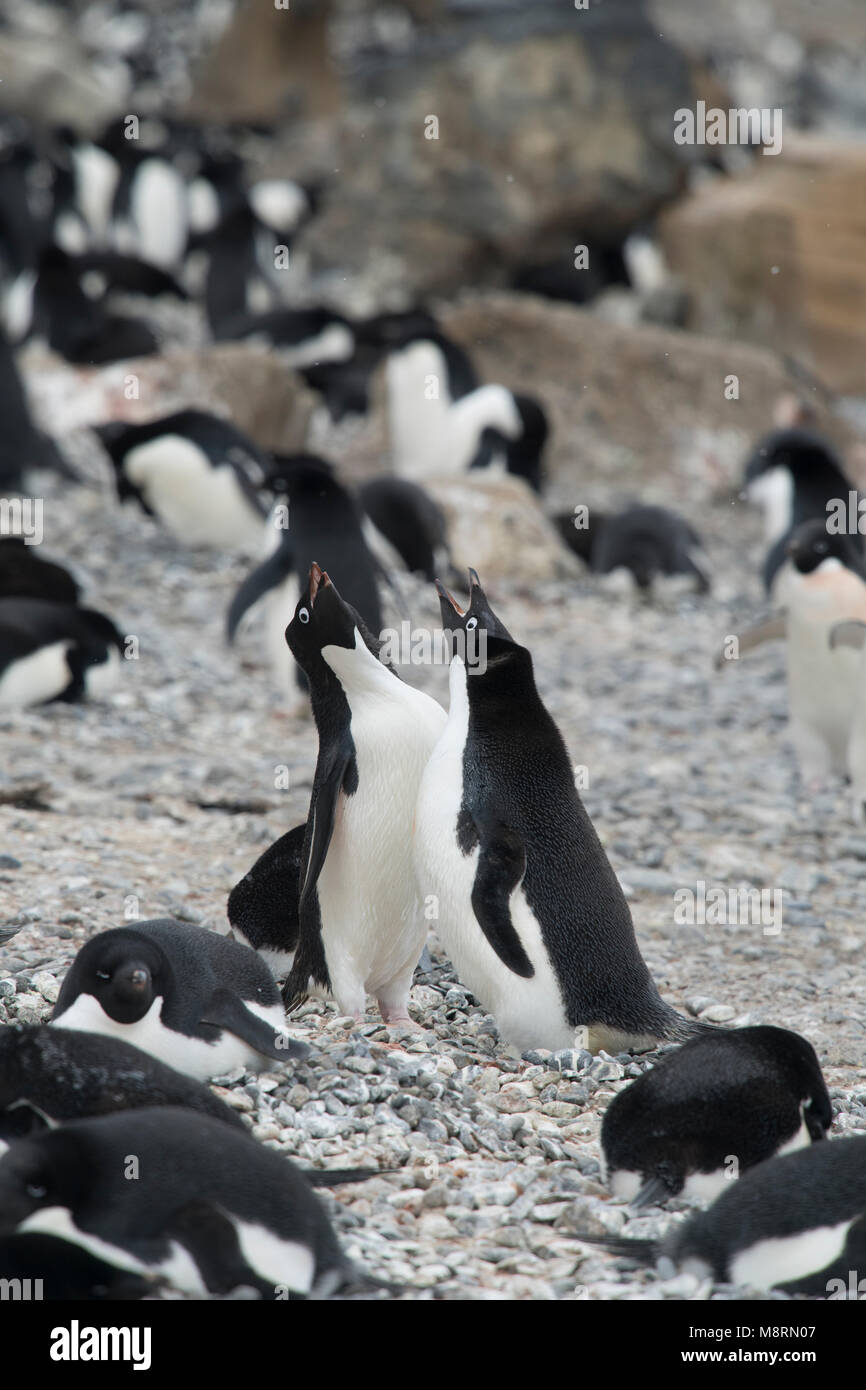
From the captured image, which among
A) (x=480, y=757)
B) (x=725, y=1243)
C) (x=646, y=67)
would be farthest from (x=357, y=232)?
(x=725, y=1243)

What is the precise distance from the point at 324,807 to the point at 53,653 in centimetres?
289

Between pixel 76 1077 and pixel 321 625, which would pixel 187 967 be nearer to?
pixel 76 1077

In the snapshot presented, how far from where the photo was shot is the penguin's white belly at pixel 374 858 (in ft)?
12.9

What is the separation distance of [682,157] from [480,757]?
1283 centimetres

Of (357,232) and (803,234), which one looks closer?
(803,234)

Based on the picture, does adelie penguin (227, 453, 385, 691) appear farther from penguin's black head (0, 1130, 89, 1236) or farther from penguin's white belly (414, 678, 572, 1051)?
penguin's black head (0, 1130, 89, 1236)

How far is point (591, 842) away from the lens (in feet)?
12.3

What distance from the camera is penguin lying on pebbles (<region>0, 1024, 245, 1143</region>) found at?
2889mm

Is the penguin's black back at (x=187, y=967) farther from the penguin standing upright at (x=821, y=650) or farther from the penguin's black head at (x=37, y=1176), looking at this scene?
the penguin standing upright at (x=821, y=650)

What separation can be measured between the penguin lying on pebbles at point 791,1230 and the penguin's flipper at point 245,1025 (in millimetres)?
919

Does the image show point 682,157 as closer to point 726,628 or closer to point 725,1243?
point 726,628

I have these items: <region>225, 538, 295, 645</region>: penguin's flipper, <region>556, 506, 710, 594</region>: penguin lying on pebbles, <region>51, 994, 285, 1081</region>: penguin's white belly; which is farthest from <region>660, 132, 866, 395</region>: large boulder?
<region>51, 994, 285, 1081</region>: penguin's white belly

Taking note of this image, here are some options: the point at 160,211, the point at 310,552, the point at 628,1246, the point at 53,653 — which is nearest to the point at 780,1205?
the point at 628,1246

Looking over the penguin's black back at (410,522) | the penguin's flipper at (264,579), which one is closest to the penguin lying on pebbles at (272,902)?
the penguin's flipper at (264,579)
